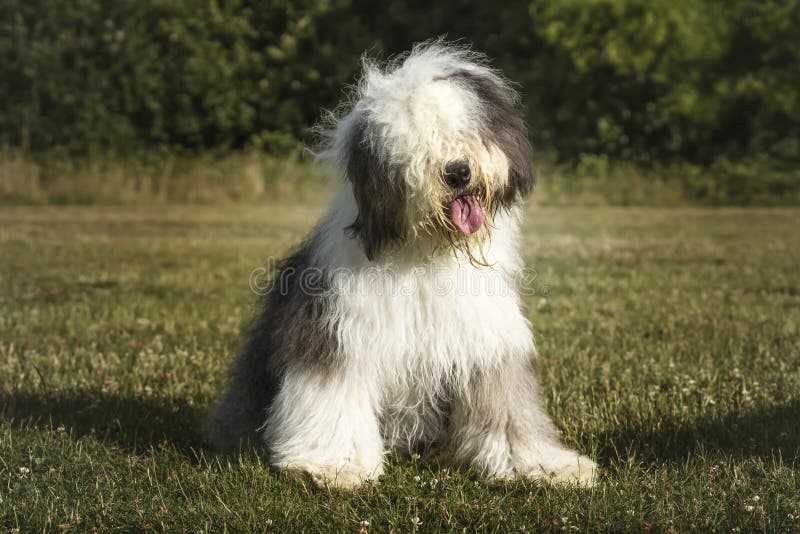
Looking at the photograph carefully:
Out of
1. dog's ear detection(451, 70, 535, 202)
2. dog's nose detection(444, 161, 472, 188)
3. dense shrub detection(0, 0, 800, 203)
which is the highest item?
dog's ear detection(451, 70, 535, 202)

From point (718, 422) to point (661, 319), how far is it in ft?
8.75

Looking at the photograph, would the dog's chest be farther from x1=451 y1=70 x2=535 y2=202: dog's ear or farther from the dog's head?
x1=451 y1=70 x2=535 y2=202: dog's ear

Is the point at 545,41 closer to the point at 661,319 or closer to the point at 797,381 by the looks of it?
the point at 661,319

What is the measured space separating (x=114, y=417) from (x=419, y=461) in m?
1.63

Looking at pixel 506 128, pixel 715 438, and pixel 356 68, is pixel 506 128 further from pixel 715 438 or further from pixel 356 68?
pixel 356 68

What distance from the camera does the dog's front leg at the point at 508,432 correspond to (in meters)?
3.38

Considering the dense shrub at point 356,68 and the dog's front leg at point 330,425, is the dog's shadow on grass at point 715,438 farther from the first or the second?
the dense shrub at point 356,68

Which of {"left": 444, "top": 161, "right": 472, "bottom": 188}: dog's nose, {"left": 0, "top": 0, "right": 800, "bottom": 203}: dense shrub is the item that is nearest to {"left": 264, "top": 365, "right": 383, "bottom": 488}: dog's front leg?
{"left": 444, "top": 161, "right": 472, "bottom": 188}: dog's nose

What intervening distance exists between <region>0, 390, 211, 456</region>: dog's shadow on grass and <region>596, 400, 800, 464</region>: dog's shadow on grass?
186cm

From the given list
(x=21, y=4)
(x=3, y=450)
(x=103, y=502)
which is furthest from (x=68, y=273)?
(x=21, y=4)

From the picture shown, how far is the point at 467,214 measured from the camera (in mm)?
3193

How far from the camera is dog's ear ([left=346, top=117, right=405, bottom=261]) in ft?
10.4

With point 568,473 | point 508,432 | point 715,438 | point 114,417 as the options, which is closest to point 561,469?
point 568,473

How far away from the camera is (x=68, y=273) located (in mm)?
9266
